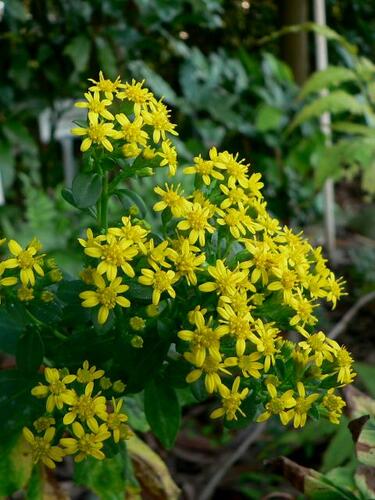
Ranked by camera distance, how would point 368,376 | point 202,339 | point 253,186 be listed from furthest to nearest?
point 368,376
point 253,186
point 202,339

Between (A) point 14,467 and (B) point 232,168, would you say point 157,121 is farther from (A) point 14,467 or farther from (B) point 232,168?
(A) point 14,467

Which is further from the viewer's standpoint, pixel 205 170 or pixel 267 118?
pixel 267 118

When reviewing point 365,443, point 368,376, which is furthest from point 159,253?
point 368,376

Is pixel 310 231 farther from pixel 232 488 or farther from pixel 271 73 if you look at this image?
pixel 232 488

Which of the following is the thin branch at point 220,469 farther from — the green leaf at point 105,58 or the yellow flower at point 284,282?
the green leaf at point 105,58

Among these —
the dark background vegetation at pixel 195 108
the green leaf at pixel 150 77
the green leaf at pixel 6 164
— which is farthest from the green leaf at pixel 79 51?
the green leaf at pixel 6 164

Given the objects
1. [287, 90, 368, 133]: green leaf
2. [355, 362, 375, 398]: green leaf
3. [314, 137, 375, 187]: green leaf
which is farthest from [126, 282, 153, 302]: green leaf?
[287, 90, 368, 133]: green leaf
